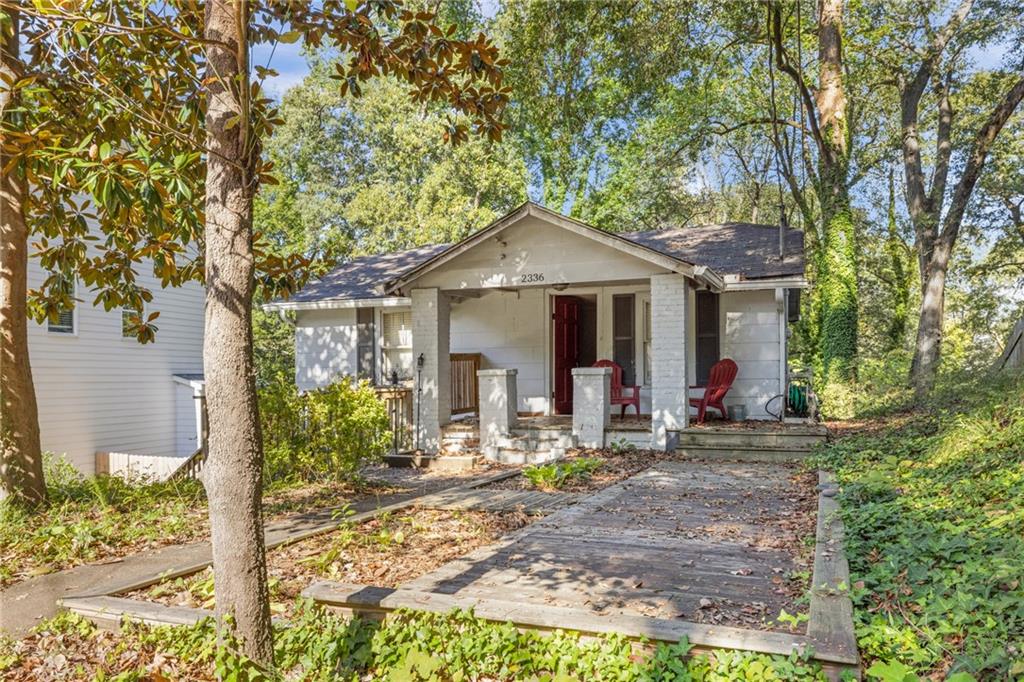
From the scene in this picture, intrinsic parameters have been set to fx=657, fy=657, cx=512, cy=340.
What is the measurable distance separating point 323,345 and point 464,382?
3513mm

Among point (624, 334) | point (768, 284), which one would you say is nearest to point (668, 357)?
point (768, 284)

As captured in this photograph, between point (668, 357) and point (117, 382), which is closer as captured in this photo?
point (668, 357)

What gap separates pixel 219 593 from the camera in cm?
299

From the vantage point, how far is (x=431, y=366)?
37.0 feet

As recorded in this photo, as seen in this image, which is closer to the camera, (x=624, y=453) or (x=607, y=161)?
(x=624, y=453)

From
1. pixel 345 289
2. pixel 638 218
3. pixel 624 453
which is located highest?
pixel 638 218

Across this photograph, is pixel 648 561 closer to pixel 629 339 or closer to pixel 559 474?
pixel 559 474

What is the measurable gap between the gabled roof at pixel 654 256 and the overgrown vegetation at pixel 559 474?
3.26 meters

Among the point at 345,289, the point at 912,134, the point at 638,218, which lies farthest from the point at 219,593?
the point at 638,218

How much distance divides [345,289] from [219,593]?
11804 millimetres

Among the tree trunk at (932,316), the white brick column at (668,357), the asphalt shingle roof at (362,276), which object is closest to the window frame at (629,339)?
the white brick column at (668,357)

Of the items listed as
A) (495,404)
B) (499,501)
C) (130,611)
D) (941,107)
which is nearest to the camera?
(130,611)

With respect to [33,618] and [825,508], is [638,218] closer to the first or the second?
[825,508]

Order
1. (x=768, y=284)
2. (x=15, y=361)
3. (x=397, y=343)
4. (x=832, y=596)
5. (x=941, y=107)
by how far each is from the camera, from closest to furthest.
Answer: (x=832, y=596)
(x=15, y=361)
(x=768, y=284)
(x=397, y=343)
(x=941, y=107)
